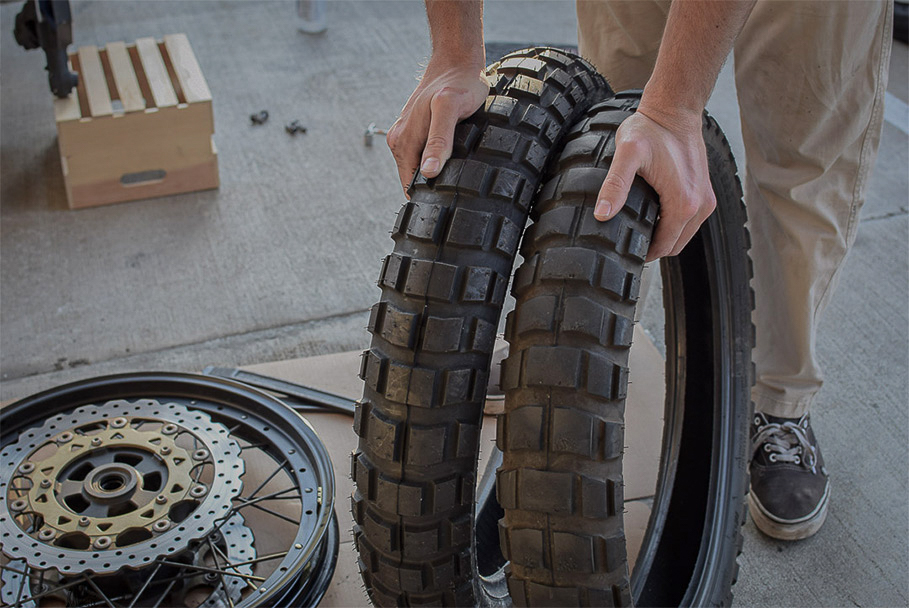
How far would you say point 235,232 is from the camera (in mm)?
2363

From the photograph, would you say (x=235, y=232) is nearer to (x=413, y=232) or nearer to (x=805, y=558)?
(x=413, y=232)

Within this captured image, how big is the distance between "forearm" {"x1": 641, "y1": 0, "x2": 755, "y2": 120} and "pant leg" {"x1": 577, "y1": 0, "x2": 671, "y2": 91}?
0.47 meters

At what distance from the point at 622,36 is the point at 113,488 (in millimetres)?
1128

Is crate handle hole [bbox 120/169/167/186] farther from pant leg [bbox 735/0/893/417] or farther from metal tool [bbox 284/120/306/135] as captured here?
pant leg [bbox 735/0/893/417]

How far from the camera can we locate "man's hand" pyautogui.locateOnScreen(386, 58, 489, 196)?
1047 mm

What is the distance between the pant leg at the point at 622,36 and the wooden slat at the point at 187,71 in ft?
3.90

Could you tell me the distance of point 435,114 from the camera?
3.51ft

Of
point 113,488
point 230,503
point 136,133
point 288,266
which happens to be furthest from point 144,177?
point 230,503

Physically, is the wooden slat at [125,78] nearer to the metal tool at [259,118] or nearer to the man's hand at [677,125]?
the metal tool at [259,118]

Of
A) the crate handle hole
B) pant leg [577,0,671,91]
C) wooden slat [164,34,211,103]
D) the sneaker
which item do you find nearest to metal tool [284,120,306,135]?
wooden slat [164,34,211,103]

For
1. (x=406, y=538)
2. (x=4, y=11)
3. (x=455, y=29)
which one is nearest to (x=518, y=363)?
(x=406, y=538)

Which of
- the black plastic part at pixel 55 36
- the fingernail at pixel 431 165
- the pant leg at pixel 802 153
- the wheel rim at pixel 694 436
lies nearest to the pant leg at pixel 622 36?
the pant leg at pixel 802 153

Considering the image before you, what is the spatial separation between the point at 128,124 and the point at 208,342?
721 mm

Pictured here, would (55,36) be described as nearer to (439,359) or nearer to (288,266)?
(288,266)
